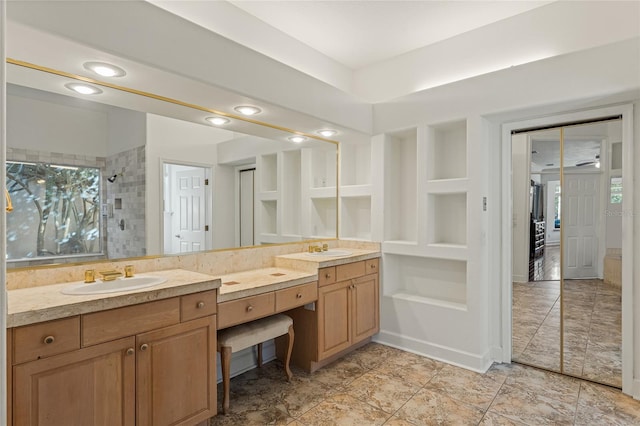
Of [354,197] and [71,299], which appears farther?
[354,197]

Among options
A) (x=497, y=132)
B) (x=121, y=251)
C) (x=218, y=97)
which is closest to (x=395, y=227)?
(x=497, y=132)

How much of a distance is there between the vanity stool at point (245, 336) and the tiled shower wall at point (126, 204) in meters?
0.79

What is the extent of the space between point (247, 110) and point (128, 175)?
0.94 m

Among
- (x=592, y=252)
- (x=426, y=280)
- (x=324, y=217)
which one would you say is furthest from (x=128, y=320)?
(x=592, y=252)

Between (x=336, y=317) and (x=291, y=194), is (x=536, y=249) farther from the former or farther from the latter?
(x=291, y=194)

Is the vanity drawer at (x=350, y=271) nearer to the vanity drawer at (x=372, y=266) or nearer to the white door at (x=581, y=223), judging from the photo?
the vanity drawer at (x=372, y=266)

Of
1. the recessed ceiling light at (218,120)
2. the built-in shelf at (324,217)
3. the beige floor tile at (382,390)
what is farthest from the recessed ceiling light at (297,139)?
the beige floor tile at (382,390)

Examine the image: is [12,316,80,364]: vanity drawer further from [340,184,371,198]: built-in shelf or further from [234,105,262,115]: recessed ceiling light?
[340,184,371,198]: built-in shelf

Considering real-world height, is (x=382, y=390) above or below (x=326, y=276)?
below

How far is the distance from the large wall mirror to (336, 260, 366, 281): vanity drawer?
65 cm

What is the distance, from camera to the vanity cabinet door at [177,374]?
1.70 m

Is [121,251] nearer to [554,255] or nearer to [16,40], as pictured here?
[16,40]

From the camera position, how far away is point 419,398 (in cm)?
241

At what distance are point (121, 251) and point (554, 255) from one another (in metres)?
3.24
